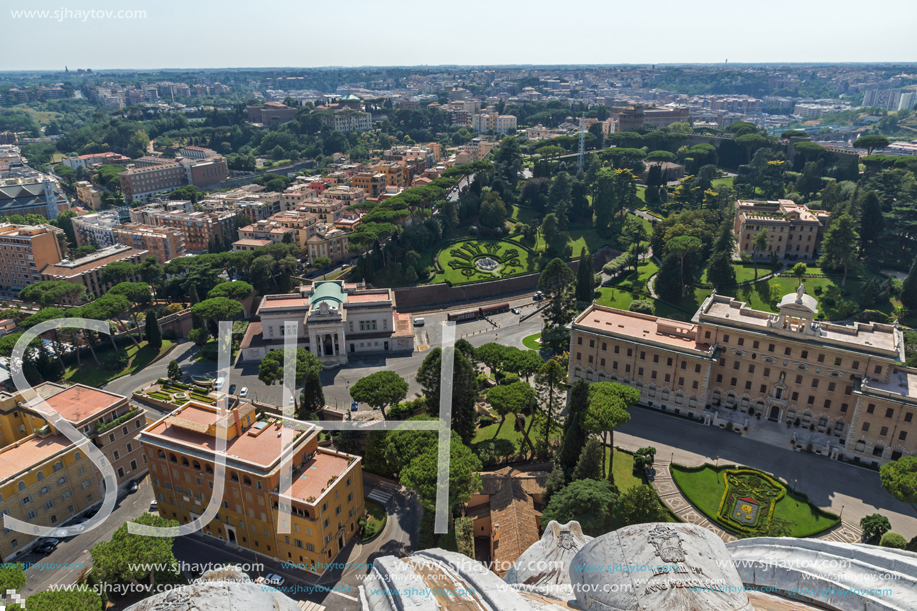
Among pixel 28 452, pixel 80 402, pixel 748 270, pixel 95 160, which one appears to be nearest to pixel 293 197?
pixel 80 402

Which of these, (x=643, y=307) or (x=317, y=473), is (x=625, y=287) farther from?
(x=317, y=473)

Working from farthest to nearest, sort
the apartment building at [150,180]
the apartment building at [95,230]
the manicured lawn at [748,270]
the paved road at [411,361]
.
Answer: the apartment building at [150,180] < the apartment building at [95,230] < the manicured lawn at [748,270] < the paved road at [411,361]

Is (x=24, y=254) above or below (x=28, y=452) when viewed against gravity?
below

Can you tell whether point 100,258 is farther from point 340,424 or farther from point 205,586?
point 205,586

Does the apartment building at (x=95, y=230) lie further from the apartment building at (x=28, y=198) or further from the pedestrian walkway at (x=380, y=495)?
the pedestrian walkway at (x=380, y=495)

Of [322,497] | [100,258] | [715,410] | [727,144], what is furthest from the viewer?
[727,144]

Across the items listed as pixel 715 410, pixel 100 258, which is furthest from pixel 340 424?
pixel 100 258

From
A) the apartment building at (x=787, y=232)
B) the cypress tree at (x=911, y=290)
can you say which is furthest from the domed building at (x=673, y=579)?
the apartment building at (x=787, y=232)
